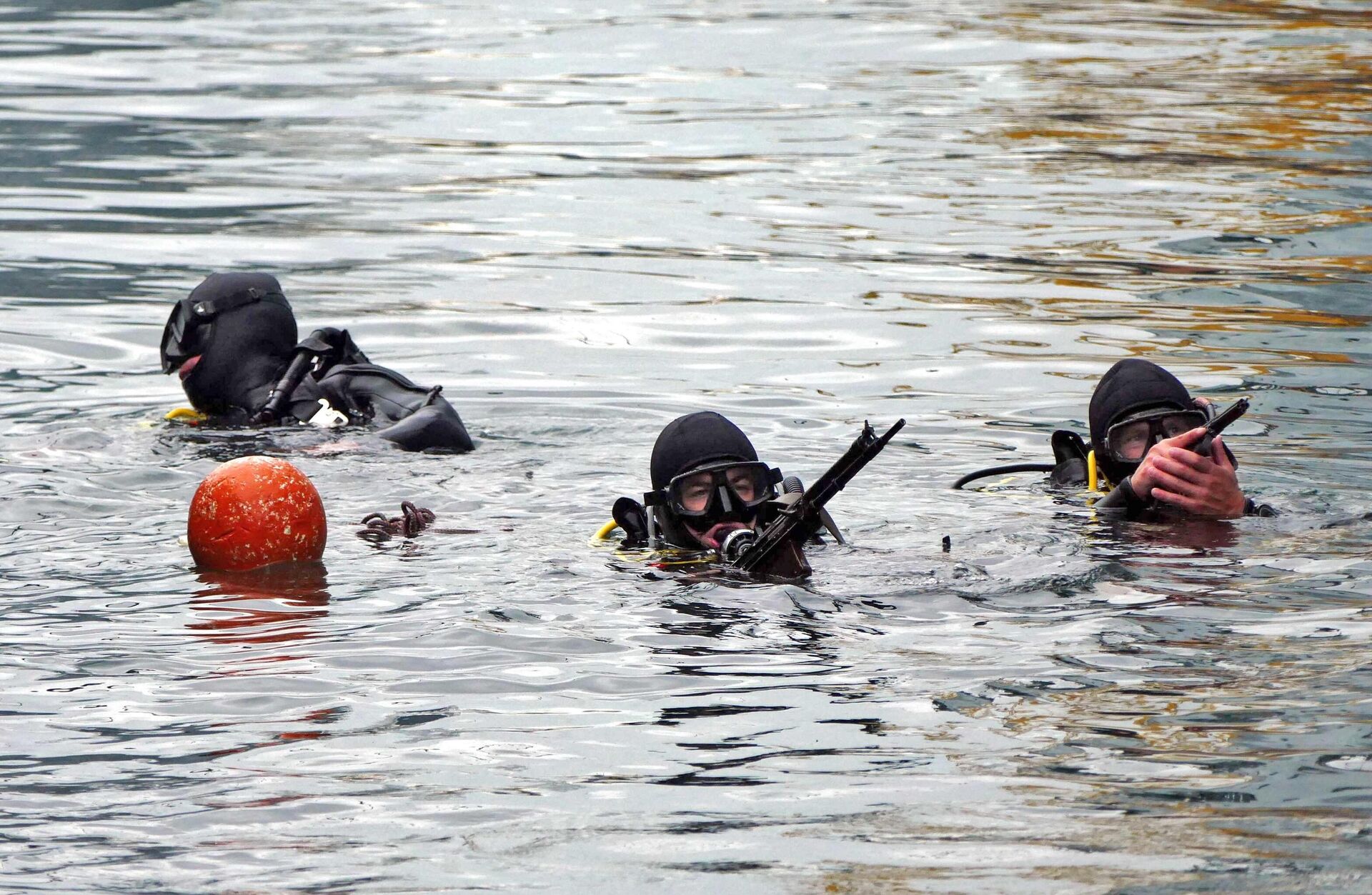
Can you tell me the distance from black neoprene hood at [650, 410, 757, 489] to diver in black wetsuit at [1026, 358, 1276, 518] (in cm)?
161

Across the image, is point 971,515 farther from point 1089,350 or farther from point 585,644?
point 1089,350

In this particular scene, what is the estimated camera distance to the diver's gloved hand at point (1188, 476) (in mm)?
7098

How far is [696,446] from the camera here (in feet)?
23.4

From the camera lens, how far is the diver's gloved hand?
7098 mm

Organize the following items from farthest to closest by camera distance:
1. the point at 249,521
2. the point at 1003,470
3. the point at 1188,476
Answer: the point at 1003,470 → the point at 249,521 → the point at 1188,476

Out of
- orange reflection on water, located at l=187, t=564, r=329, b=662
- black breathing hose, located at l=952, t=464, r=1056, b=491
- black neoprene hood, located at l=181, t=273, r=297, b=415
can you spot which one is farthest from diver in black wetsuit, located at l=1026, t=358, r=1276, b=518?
black neoprene hood, located at l=181, t=273, r=297, b=415

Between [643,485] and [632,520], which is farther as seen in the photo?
[643,485]

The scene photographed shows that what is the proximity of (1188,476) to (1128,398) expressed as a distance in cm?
63

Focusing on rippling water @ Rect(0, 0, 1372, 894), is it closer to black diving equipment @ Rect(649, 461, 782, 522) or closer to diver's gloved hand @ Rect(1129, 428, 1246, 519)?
diver's gloved hand @ Rect(1129, 428, 1246, 519)

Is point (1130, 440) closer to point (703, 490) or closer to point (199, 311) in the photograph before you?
point (703, 490)

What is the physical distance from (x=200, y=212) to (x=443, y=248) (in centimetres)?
295

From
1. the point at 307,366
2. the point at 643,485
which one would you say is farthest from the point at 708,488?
the point at 307,366

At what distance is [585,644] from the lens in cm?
612

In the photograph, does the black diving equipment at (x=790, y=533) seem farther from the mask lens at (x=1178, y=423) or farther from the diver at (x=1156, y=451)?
the mask lens at (x=1178, y=423)
